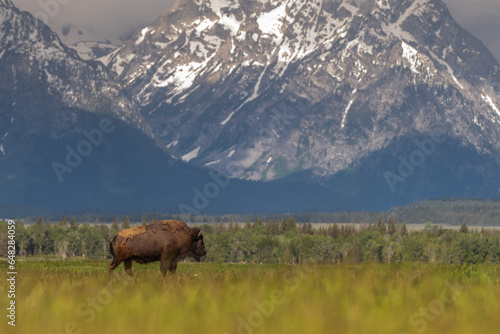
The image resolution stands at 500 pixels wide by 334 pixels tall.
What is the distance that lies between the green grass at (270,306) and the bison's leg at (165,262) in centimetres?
1111

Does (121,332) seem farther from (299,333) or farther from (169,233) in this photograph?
(169,233)

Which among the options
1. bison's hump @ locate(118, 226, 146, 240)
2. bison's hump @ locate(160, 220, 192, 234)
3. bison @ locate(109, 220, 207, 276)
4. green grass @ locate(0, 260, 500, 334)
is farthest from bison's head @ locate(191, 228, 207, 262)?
green grass @ locate(0, 260, 500, 334)

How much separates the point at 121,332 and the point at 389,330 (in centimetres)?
373

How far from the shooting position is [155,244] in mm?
30547

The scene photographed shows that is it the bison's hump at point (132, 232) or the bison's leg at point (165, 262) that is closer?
the bison's leg at point (165, 262)

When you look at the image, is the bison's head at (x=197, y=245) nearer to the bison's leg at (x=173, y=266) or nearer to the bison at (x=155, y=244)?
the bison at (x=155, y=244)

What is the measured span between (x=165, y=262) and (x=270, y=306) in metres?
16.8

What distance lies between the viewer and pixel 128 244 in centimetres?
3097

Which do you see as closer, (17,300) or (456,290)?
(17,300)

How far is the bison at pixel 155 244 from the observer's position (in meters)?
30.6

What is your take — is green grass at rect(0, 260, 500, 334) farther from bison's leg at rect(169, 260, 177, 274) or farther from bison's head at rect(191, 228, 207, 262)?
bison's head at rect(191, 228, 207, 262)

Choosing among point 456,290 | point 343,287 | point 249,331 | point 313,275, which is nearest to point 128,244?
point 313,275

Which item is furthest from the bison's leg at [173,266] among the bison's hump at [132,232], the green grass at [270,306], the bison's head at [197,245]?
the green grass at [270,306]

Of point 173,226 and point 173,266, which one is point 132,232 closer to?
point 173,226
